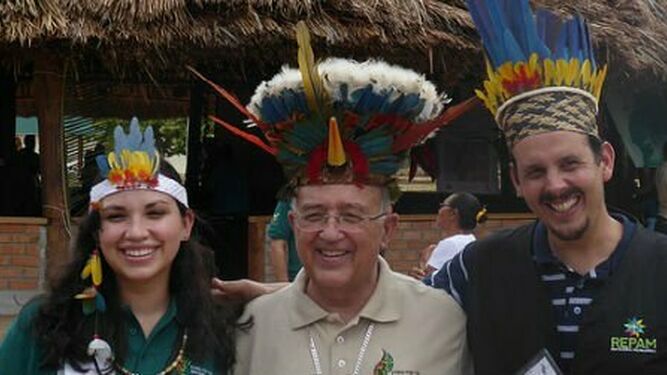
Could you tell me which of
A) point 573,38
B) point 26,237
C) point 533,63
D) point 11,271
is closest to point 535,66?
point 533,63

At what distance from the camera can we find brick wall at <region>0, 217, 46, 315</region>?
786cm

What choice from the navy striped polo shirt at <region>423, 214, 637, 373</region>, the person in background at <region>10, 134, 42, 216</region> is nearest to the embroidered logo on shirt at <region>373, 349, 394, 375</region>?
the navy striped polo shirt at <region>423, 214, 637, 373</region>

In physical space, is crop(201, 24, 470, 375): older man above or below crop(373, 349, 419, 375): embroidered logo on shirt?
above

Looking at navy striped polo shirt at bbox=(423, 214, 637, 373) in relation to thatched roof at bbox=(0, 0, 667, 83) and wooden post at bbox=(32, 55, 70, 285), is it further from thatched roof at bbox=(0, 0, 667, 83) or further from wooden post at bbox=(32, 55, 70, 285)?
wooden post at bbox=(32, 55, 70, 285)

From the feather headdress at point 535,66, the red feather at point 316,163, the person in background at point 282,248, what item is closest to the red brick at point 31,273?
the person in background at point 282,248

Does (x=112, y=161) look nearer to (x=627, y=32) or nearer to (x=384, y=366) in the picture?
(x=384, y=366)

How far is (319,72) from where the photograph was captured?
9.96ft

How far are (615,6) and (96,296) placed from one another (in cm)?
725

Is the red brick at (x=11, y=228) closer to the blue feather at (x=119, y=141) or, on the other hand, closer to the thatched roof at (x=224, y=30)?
the thatched roof at (x=224, y=30)

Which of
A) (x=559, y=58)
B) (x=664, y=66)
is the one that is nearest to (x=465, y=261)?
(x=559, y=58)

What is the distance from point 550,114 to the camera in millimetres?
2812

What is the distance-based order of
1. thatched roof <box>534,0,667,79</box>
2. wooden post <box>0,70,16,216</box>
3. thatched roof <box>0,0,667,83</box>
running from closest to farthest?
thatched roof <box>0,0,667,83</box>
thatched roof <box>534,0,667,79</box>
wooden post <box>0,70,16,216</box>

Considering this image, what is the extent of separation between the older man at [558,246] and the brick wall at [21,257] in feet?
18.2

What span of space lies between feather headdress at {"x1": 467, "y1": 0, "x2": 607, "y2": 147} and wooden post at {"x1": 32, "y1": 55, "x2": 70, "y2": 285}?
215 inches
